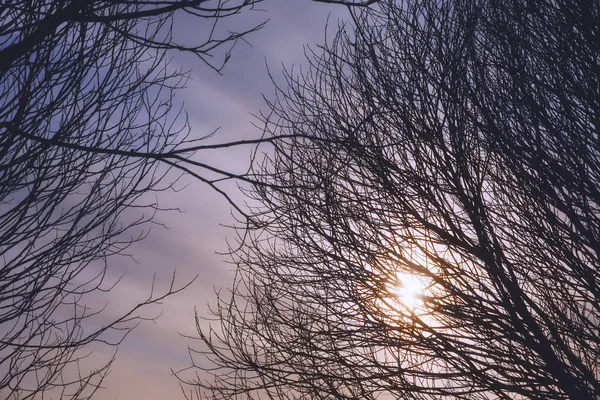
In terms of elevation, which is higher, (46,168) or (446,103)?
(446,103)

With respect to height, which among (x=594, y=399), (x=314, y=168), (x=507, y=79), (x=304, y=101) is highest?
(x=304, y=101)

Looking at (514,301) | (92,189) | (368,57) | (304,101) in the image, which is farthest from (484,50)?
(92,189)

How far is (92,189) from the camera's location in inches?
140

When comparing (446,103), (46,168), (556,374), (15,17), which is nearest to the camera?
(15,17)

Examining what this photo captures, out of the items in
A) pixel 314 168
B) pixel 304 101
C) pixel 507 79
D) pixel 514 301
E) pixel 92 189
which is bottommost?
pixel 514 301

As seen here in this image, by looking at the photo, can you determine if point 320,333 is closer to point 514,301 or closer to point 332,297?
point 332,297

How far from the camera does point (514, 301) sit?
15.8 ft

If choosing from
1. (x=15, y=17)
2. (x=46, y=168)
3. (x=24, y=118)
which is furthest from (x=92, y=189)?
(x=15, y=17)

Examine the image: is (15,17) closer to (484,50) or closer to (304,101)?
(304,101)

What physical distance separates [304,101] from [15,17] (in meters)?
3.88

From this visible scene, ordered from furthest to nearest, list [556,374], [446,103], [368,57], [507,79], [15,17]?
[368,57] → [507,79] → [446,103] → [556,374] → [15,17]

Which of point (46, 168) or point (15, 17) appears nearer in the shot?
point (15, 17)

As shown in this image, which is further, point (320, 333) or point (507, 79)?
point (507, 79)

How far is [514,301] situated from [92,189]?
3453 mm
